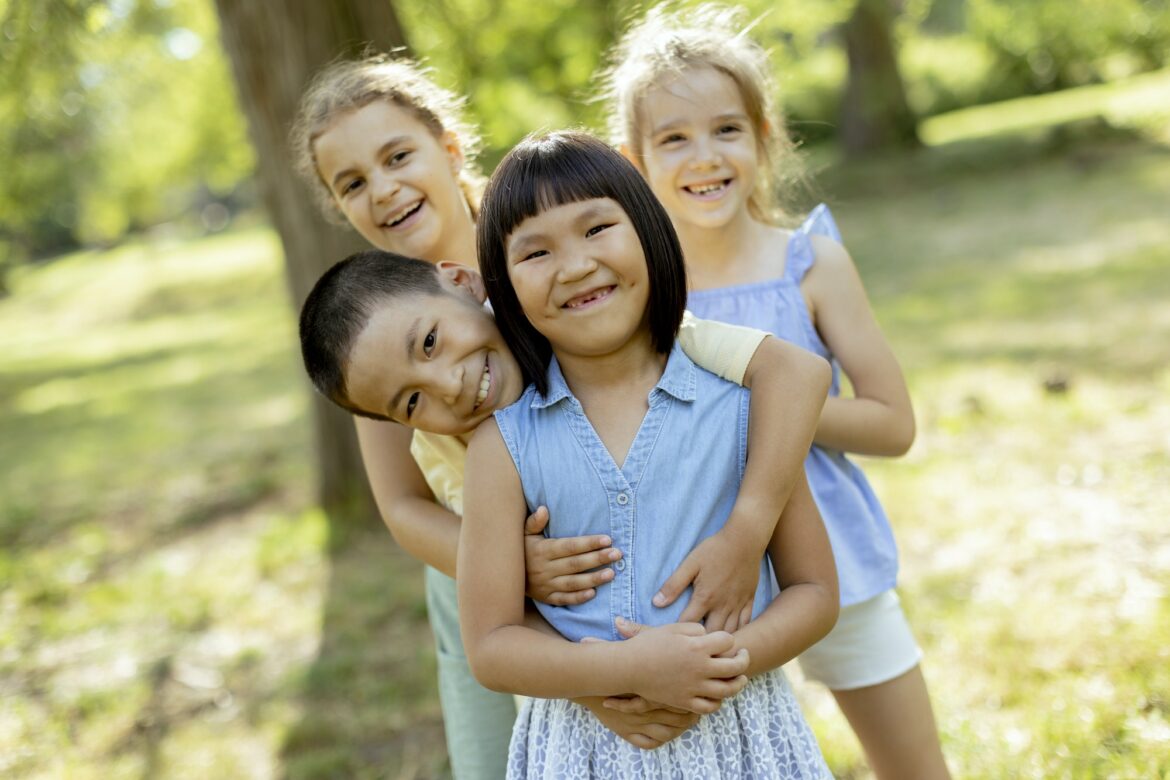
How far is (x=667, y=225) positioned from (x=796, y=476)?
1.36 ft

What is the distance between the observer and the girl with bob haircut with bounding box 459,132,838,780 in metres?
1.47

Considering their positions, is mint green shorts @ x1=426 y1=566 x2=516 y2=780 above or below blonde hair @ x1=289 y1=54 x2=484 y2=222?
below

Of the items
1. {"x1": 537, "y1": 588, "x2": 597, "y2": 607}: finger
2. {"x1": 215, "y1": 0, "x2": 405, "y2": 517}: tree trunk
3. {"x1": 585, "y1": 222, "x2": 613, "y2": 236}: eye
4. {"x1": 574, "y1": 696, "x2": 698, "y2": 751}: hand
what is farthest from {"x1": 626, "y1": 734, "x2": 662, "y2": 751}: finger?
{"x1": 215, "y1": 0, "x2": 405, "y2": 517}: tree trunk

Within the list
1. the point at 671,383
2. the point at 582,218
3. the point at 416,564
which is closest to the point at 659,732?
the point at 671,383

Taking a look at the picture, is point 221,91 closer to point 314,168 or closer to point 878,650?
point 314,168

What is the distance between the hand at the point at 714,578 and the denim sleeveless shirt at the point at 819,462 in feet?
1.69

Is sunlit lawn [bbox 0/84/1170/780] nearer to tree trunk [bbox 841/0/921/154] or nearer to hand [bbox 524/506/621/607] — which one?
hand [bbox 524/506/621/607]

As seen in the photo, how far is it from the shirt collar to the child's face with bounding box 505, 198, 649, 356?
0.09 metres

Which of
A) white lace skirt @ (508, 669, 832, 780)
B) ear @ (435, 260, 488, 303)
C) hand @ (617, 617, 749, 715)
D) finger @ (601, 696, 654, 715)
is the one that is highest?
ear @ (435, 260, 488, 303)

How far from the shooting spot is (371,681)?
12.5 ft

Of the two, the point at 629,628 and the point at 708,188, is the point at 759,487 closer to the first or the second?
the point at 629,628

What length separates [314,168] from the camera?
7.14 ft

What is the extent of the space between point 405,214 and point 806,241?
776 millimetres

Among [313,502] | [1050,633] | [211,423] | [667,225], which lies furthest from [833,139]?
[667,225]
